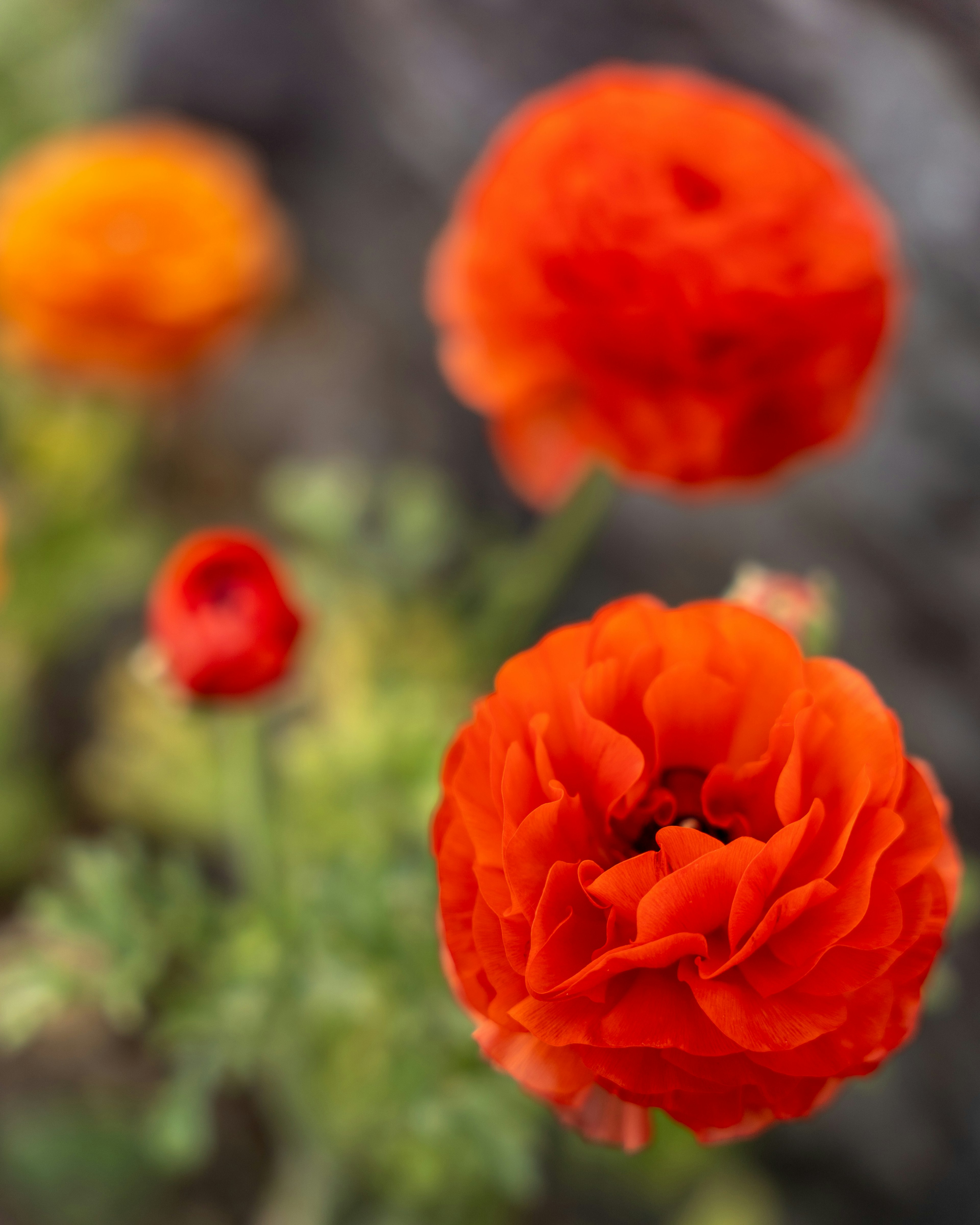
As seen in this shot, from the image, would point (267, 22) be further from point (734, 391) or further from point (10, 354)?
point (734, 391)

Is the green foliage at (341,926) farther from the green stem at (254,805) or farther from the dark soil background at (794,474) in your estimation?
the dark soil background at (794,474)

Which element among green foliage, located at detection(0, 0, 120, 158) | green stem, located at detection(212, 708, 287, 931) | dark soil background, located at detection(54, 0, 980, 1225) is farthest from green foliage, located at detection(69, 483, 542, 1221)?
green foliage, located at detection(0, 0, 120, 158)

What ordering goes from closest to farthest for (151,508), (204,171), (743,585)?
(743,585) < (204,171) < (151,508)

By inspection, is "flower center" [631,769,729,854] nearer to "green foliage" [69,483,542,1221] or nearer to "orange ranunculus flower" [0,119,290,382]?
"green foliage" [69,483,542,1221]

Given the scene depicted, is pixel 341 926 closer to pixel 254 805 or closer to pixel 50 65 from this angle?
pixel 254 805

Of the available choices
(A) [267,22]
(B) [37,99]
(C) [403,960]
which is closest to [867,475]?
(C) [403,960]
